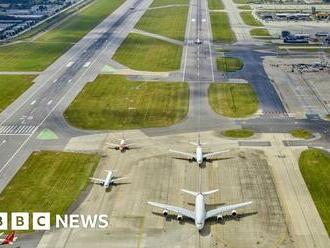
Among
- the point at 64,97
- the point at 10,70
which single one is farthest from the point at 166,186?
the point at 10,70

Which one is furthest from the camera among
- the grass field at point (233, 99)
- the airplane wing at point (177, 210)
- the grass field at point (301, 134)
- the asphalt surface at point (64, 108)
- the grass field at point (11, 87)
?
the grass field at point (11, 87)

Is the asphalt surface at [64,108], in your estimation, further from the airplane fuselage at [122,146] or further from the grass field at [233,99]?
the airplane fuselage at [122,146]

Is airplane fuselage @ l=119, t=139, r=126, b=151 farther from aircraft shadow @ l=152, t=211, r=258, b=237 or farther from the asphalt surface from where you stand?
aircraft shadow @ l=152, t=211, r=258, b=237

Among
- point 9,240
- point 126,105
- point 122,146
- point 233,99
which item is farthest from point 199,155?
point 233,99

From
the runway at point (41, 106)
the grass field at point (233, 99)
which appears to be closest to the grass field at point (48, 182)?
the runway at point (41, 106)

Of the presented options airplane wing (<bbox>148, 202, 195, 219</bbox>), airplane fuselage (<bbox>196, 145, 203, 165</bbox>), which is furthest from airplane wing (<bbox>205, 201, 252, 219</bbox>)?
airplane fuselage (<bbox>196, 145, 203, 165</bbox>)

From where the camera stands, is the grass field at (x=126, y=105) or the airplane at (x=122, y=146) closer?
the airplane at (x=122, y=146)
